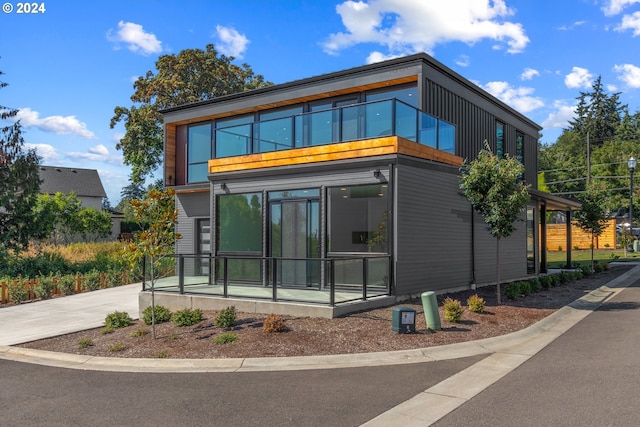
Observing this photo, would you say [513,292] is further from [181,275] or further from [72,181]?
[72,181]

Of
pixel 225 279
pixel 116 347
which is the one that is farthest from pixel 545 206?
pixel 116 347

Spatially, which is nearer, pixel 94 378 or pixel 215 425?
pixel 215 425

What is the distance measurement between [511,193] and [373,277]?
4.89m

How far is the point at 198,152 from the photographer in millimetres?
19344

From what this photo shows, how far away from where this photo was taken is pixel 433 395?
664cm

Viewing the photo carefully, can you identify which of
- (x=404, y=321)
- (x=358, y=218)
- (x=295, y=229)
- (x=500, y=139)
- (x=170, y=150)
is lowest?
(x=404, y=321)

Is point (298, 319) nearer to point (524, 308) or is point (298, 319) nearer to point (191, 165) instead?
point (524, 308)

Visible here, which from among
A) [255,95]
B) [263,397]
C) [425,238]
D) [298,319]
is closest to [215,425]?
[263,397]

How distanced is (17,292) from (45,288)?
106cm

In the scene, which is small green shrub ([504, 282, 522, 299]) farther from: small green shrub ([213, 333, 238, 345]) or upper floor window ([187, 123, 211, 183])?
upper floor window ([187, 123, 211, 183])

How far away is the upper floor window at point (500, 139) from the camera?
64.7 feet

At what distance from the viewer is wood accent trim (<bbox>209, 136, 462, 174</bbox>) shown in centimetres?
1301

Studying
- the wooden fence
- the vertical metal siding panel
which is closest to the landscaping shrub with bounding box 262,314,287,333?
the vertical metal siding panel

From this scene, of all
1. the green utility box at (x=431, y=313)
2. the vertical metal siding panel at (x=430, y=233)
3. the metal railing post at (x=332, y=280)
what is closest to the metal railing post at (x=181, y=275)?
the metal railing post at (x=332, y=280)
